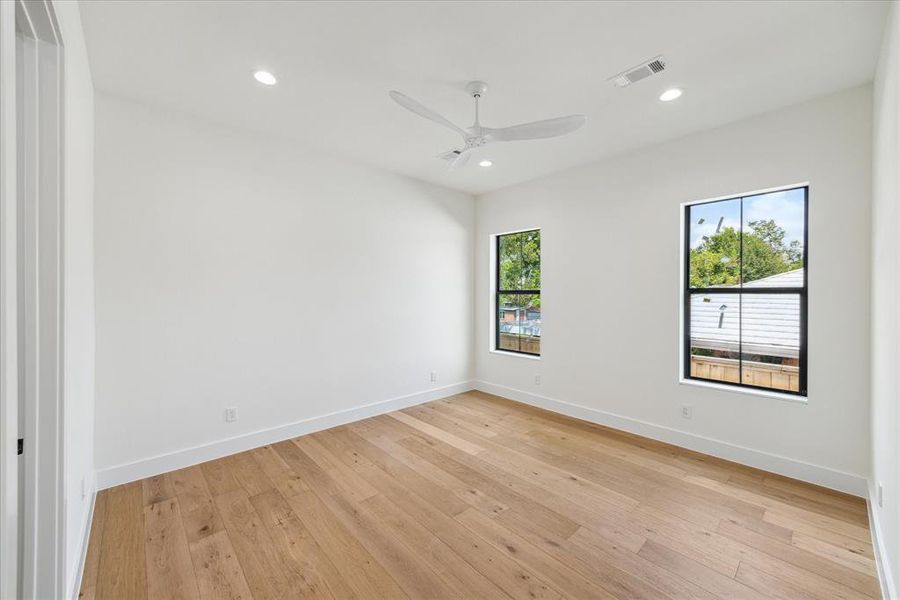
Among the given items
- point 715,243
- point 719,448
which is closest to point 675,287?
point 715,243

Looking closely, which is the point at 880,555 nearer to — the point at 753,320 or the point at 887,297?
the point at 887,297

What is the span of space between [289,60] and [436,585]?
299 cm

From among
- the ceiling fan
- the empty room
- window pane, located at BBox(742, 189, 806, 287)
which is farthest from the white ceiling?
window pane, located at BBox(742, 189, 806, 287)

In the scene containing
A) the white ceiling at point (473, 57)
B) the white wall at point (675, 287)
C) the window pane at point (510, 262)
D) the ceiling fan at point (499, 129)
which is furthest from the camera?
the window pane at point (510, 262)

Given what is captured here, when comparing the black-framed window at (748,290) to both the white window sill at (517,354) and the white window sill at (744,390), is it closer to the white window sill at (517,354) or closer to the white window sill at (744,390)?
the white window sill at (744,390)

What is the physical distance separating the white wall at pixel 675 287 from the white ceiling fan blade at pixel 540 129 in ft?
4.08

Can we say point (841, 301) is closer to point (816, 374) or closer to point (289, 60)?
point (816, 374)

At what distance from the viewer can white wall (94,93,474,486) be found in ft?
9.01

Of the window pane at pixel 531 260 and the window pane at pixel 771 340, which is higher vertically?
the window pane at pixel 531 260

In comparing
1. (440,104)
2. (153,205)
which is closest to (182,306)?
(153,205)

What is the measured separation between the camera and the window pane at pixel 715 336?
3.22 metres

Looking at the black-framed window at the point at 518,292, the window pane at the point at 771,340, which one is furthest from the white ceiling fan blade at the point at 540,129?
the black-framed window at the point at 518,292

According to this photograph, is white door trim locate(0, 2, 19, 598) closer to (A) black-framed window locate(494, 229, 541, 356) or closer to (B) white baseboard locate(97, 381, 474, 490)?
(B) white baseboard locate(97, 381, 474, 490)

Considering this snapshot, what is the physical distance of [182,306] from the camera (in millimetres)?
3002
